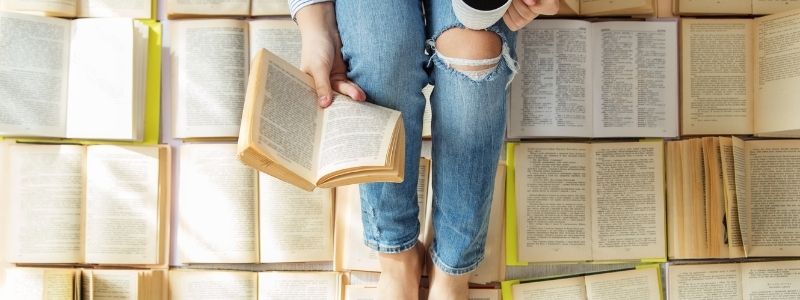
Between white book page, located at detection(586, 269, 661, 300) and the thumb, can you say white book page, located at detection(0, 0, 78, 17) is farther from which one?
white book page, located at detection(586, 269, 661, 300)

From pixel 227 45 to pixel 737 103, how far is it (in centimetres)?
93

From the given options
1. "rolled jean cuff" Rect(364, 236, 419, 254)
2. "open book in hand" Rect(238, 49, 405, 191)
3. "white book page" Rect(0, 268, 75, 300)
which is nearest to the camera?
"open book in hand" Rect(238, 49, 405, 191)

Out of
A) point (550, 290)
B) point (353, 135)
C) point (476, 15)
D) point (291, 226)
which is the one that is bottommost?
point (550, 290)

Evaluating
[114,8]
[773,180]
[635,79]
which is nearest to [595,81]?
[635,79]

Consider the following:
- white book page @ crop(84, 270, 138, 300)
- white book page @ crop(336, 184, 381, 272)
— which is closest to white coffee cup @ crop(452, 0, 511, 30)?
white book page @ crop(336, 184, 381, 272)

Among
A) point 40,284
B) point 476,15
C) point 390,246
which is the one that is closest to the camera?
point 476,15

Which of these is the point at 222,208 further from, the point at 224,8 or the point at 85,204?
the point at 224,8

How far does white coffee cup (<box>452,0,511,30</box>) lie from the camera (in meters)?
0.75

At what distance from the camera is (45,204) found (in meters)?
1.16

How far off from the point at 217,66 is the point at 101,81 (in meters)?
0.21

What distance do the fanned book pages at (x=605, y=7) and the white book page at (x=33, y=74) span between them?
904mm

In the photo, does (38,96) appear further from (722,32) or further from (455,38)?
(722,32)

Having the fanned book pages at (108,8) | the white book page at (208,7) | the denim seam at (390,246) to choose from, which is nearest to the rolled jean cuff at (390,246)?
the denim seam at (390,246)

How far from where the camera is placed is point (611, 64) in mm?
1172
